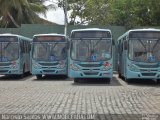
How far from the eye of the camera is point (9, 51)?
29.5 m

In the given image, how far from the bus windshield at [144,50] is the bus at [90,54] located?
3.86 ft

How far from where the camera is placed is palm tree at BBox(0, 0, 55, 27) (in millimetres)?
47281

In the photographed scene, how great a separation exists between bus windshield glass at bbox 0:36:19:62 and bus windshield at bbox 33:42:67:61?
1.41 meters

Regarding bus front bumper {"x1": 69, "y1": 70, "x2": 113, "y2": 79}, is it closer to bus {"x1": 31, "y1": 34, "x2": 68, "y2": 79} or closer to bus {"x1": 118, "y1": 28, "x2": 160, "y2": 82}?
bus {"x1": 118, "y1": 28, "x2": 160, "y2": 82}

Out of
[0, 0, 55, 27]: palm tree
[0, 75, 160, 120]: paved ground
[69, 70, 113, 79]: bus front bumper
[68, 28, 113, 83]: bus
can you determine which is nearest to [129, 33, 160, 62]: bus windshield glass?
[68, 28, 113, 83]: bus

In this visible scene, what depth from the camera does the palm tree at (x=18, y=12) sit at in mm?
47281

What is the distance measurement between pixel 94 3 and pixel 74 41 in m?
31.3

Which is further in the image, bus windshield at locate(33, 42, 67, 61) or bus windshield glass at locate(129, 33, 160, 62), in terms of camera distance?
bus windshield at locate(33, 42, 67, 61)

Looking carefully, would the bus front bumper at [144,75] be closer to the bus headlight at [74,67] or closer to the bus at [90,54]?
the bus at [90,54]

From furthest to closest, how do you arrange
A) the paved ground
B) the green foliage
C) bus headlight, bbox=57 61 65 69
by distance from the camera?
1. the green foliage
2. bus headlight, bbox=57 61 65 69
3. the paved ground

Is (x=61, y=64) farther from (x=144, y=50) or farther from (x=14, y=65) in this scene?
(x=144, y=50)

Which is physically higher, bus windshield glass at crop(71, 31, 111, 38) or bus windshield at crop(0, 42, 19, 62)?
bus windshield glass at crop(71, 31, 111, 38)

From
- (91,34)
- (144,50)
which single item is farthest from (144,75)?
(91,34)

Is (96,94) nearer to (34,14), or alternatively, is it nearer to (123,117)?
(123,117)
